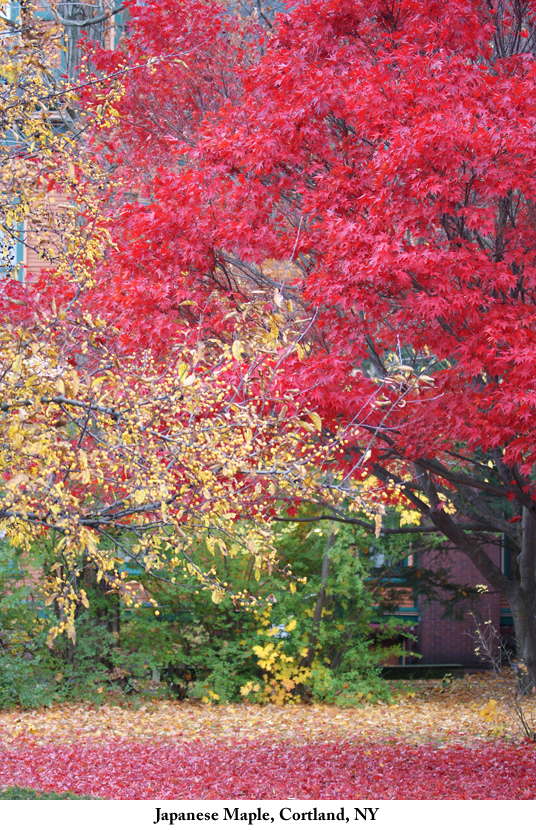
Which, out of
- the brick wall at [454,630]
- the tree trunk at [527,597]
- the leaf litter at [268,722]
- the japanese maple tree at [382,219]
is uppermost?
the japanese maple tree at [382,219]

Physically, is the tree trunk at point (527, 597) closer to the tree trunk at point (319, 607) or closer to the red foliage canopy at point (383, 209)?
the tree trunk at point (319, 607)

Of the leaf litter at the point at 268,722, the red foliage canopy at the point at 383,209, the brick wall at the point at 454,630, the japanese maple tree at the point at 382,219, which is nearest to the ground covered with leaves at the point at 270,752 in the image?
the leaf litter at the point at 268,722

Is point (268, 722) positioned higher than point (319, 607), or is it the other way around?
point (319, 607)

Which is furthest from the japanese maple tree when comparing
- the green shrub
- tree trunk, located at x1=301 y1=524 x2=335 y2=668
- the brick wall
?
the brick wall

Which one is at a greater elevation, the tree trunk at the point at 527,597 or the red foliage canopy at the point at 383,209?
the red foliage canopy at the point at 383,209

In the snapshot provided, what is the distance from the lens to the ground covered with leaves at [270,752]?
661 cm

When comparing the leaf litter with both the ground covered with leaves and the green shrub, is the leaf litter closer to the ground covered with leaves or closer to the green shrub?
the ground covered with leaves

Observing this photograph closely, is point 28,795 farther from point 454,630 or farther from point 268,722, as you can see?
point 454,630

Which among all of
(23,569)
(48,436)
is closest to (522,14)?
(48,436)

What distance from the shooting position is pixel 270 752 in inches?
325

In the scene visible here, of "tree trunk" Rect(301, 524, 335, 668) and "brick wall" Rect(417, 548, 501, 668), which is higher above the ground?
"tree trunk" Rect(301, 524, 335, 668)

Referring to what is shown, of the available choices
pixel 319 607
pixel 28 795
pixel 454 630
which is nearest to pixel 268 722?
pixel 319 607

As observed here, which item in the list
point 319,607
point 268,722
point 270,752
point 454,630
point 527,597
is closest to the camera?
point 270,752

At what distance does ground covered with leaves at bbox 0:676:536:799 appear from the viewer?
6.61 m
